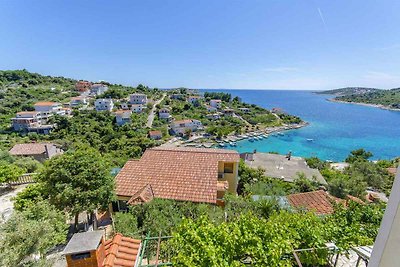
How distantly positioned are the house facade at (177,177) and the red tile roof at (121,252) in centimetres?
576

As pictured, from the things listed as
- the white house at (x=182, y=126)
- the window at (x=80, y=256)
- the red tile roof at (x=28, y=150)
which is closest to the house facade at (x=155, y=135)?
the white house at (x=182, y=126)

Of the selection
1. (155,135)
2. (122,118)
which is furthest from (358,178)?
(122,118)

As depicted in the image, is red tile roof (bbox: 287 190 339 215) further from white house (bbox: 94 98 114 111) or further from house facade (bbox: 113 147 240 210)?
white house (bbox: 94 98 114 111)

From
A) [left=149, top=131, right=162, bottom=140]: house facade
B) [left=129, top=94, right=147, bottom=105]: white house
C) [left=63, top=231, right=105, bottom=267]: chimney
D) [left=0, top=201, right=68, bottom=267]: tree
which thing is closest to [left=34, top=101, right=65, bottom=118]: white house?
[left=129, top=94, right=147, bottom=105]: white house

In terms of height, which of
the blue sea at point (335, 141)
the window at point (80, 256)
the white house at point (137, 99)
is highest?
the window at point (80, 256)

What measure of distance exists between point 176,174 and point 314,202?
8.34 metres

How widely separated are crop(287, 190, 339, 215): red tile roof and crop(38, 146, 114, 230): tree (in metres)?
10.0

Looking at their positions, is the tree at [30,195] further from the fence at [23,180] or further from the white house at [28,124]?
the white house at [28,124]

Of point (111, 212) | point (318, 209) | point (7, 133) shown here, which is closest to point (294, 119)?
point (318, 209)

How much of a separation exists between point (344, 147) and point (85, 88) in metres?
113

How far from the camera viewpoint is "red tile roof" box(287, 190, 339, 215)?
38.5 feet

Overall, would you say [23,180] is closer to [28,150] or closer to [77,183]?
[77,183]

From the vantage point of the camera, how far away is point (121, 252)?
4352 mm

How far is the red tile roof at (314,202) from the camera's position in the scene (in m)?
11.8
